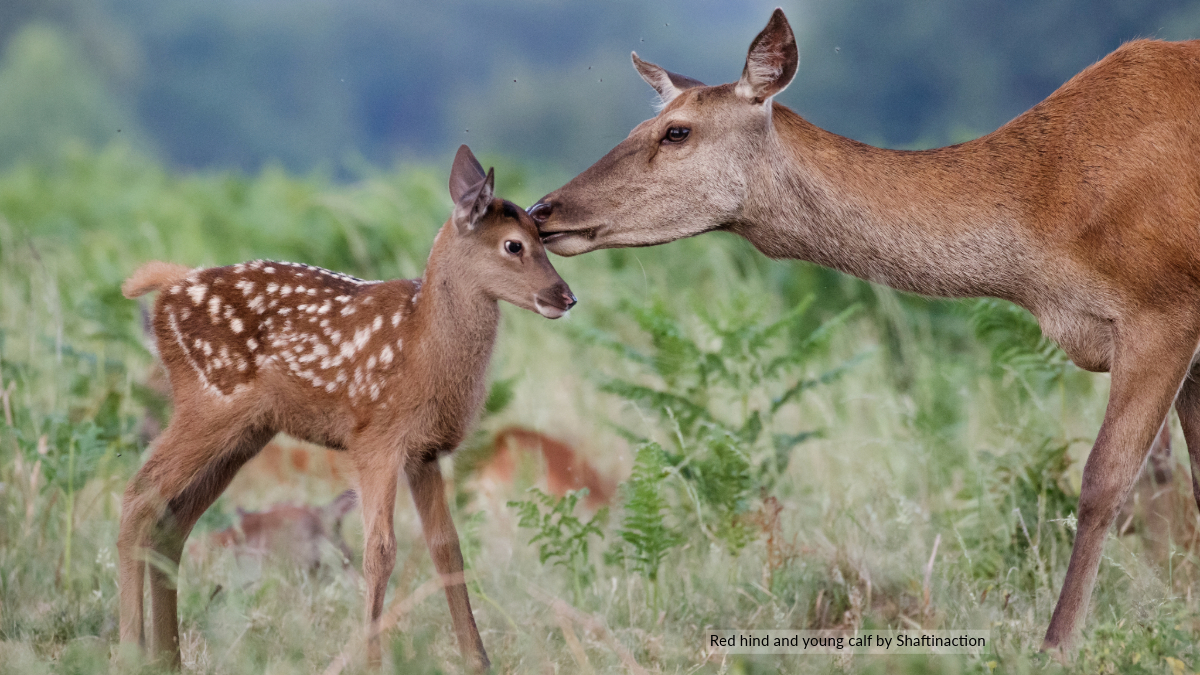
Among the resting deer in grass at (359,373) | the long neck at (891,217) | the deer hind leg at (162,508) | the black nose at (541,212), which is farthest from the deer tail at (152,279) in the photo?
the long neck at (891,217)

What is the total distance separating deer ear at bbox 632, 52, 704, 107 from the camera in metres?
4.88

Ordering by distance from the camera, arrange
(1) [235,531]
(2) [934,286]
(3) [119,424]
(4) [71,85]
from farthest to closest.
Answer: (4) [71,85]
(3) [119,424]
(1) [235,531]
(2) [934,286]

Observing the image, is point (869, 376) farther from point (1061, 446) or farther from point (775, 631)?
point (775, 631)

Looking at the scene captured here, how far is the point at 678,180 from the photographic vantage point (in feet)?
14.9

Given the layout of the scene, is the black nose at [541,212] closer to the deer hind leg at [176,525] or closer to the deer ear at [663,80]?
the deer ear at [663,80]

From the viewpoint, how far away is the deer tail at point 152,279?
15.5 ft

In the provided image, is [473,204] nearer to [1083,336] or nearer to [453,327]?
[453,327]

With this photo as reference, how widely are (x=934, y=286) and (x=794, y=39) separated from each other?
1.05 metres

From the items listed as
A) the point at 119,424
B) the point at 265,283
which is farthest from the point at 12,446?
the point at 265,283

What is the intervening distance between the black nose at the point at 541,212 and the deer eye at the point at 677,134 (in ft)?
1.63

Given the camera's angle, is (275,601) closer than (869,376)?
Yes

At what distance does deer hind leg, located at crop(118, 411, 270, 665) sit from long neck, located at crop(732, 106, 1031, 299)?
80.1 inches

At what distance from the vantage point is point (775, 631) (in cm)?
493

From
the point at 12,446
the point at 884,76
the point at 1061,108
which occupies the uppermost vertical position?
the point at 884,76
